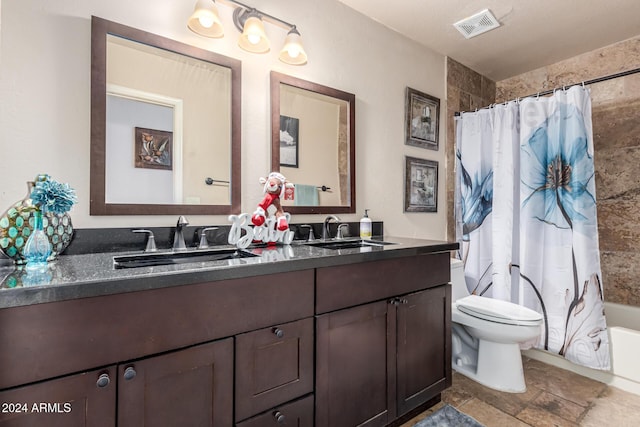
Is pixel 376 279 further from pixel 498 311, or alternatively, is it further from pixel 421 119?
pixel 421 119

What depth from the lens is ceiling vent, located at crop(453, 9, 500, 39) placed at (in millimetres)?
2136

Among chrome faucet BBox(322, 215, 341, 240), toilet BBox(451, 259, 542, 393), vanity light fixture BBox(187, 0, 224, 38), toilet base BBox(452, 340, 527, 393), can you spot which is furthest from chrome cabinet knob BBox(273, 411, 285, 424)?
vanity light fixture BBox(187, 0, 224, 38)

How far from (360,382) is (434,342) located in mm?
517

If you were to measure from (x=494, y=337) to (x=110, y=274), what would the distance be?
196 cm

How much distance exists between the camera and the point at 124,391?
853mm

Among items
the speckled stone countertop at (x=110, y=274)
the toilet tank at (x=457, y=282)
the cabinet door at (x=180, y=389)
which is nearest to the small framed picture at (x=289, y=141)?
the speckled stone countertop at (x=110, y=274)

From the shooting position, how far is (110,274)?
0.88 meters

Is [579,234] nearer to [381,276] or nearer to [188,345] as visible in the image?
[381,276]

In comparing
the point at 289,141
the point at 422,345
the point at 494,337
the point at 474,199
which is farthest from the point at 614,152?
the point at 289,141

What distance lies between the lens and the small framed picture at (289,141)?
1.80 metres

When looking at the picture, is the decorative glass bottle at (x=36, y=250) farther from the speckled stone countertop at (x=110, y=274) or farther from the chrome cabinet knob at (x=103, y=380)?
the chrome cabinet knob at (x=103, y=380)

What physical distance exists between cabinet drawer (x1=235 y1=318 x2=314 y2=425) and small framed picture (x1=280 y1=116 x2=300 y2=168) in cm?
93

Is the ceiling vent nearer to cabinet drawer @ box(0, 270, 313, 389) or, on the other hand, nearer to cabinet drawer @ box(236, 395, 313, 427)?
cabinet drawer @ box(0, 270, 313, 389)

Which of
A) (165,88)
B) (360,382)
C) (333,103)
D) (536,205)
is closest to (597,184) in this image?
(536,205)
